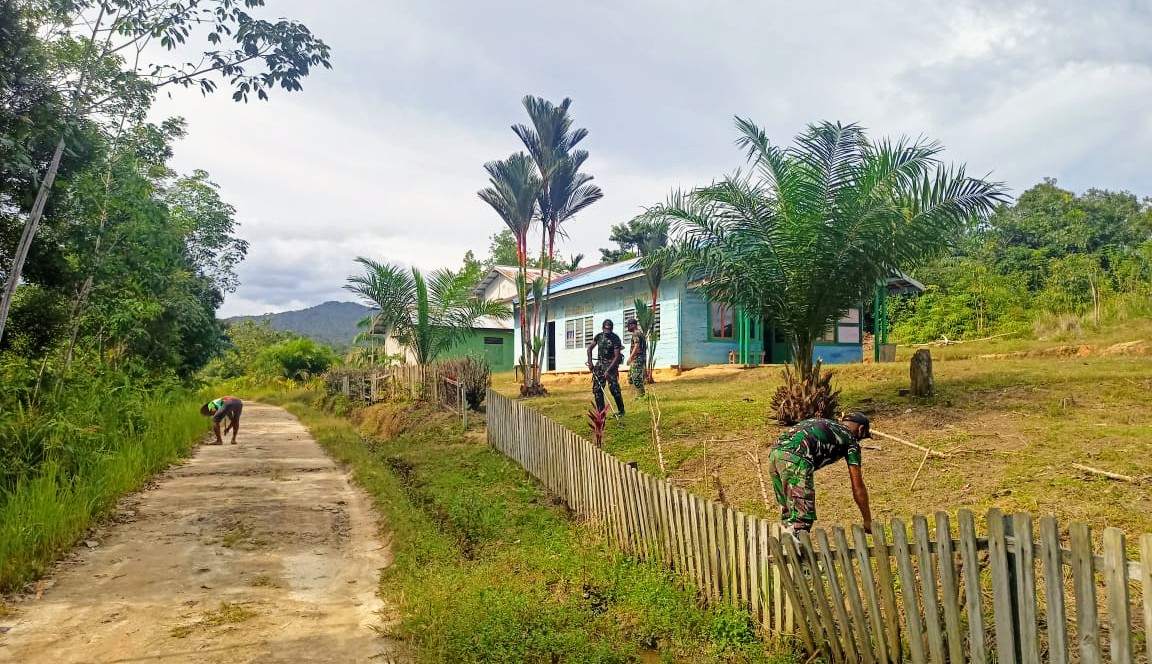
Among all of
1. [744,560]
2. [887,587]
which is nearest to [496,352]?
[744,560]

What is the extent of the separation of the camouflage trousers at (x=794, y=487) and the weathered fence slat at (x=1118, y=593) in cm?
200

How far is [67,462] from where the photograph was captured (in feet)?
25.6

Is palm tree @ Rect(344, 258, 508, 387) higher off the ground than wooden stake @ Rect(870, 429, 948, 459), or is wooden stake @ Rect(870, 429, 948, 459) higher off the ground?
palm tree @ Rect(344, 258, 508, 387)

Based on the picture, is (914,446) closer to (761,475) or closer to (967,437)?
(967,437)

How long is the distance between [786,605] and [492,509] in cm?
391

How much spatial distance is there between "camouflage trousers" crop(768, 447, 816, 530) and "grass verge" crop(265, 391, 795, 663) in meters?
0.74

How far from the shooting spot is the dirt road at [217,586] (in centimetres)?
423

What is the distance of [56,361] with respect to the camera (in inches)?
395

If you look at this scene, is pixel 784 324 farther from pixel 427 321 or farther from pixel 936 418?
pixel 427 321

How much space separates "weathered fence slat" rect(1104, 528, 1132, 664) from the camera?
239 centimetres

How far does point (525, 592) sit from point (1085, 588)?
324 centimetres

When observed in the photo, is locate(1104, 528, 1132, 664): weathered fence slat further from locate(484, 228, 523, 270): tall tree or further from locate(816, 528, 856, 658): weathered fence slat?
locate(484, 228, 523, 270): tall tree

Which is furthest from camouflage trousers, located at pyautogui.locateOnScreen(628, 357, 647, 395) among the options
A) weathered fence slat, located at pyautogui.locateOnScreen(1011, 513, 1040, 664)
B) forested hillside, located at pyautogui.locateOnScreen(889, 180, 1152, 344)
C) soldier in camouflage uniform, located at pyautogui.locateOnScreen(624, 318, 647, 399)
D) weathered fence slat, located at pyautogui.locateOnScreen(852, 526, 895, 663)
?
forested hillside, located at pyautogui.locateOnScreen(889, 180, 1152, 344)

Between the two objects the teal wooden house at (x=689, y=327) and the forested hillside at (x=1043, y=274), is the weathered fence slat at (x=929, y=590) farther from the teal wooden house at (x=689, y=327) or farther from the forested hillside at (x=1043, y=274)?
the forested hillside at (x=1043, y=274)
